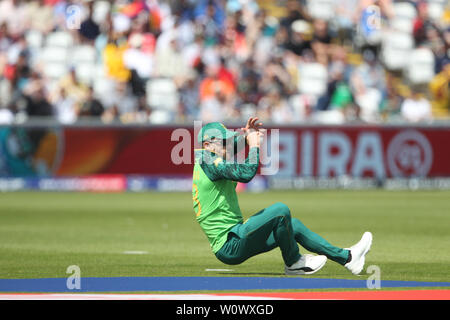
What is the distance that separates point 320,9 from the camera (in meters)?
29.2

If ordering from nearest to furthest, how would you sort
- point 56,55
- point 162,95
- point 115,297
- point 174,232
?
1. point 115,297
2. point 174,232
3. point 162,95
4. point 56,55

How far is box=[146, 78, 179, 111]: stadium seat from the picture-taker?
26422 millimetres

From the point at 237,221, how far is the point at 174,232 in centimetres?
608

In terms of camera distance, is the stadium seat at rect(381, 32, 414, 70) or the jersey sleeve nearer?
the jersey sleeve

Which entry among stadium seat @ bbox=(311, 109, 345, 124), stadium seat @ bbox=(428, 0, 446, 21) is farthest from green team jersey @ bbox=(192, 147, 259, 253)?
stadium seat @ bbox=(428, 0, 446, 21)

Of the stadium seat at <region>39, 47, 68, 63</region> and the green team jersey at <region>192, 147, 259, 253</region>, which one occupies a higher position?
the stadium seat at <region>39, 47, 68, 63</region>

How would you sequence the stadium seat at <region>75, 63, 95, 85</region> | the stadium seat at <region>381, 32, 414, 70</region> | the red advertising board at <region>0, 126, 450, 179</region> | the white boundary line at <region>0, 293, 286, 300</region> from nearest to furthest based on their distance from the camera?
the white boundary line at <region>0, 293, 286, 300</region>, the red advertising board at <region>0, 126, 450, 179</region>, the stadium seat at <region>75, 63, 95, 85</region>, the stadium seat at <region>381, 32, 414, 70</region>

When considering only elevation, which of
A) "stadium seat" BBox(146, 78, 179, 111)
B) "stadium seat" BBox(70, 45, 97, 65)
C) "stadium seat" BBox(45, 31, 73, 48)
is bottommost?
"stadium seat" BBox(146, 78, 179, 111)

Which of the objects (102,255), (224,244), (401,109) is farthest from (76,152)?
(224,244)

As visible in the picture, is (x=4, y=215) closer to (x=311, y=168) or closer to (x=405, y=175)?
(x=311, y=168)

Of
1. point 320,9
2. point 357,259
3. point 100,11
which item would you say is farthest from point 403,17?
point 357,259

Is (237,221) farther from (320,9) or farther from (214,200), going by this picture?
(320,9)

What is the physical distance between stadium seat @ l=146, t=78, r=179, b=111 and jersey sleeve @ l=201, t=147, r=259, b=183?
15958 millimetres

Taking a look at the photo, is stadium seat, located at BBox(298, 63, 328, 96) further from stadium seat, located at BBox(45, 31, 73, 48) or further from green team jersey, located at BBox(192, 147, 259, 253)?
green team jersey, located at BBox(192, 147, 259, 253)
